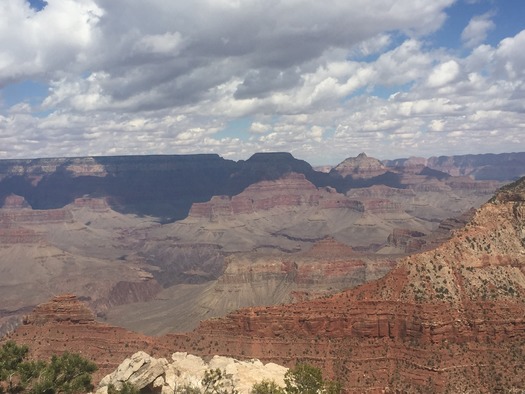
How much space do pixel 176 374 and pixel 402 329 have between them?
3107 cm

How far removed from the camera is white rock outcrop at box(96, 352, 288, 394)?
55844mm

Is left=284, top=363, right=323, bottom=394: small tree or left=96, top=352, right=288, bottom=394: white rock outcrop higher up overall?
left=284, top=363, right=323, bottom=394: small tree

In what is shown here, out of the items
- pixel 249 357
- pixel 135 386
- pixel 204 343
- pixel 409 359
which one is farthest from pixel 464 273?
pixel 135 386

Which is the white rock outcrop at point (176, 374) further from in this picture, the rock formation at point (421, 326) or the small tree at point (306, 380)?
the rock formation at point (421, 326)

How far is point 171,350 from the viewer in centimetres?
8238

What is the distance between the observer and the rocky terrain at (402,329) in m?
72.6

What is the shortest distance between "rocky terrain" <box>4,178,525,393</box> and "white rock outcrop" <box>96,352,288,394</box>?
35.8 feet

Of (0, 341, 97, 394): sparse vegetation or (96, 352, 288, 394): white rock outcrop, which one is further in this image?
(96, 352, 288, 394): white rock outcrop

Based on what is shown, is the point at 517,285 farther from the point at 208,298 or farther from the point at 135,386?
the point at 208,298

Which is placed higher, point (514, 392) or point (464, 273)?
point (464, 273)

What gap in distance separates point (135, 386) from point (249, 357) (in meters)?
28.8

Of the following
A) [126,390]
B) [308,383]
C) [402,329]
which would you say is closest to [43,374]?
[126,390]

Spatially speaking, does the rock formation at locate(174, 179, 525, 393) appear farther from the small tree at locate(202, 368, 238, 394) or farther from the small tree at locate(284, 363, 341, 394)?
the small tree at locate(202, 368, 238, 394)

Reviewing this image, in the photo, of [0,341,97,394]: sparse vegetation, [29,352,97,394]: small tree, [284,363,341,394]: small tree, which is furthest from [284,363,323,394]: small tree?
[0,341,97,394]: sparse vegetation
